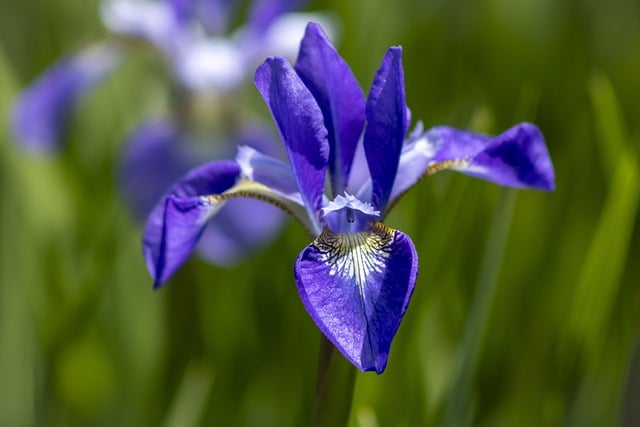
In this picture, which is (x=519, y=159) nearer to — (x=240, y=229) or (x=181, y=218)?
(x=181, y=218)

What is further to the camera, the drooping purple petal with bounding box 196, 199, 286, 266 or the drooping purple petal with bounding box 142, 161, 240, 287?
the drooping purple petal with bounding box 196, 199, 286, 266

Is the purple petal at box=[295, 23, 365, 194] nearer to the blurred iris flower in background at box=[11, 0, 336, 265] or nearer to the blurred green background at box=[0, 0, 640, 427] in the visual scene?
the blurred green background at box=[0, 0, 640, 427]

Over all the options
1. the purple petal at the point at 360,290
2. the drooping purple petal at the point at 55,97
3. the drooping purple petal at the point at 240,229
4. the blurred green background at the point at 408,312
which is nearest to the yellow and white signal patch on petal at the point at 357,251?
the purple petal at the point at 360,290

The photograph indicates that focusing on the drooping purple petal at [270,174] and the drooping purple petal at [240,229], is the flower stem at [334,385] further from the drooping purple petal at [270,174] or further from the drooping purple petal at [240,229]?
the drooping purple petal at [240,229]

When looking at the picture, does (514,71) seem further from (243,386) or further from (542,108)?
(243,386)

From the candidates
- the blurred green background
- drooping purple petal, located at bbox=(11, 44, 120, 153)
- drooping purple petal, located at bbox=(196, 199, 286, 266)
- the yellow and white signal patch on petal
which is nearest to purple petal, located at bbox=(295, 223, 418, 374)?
the yellow and white signal patch on petal

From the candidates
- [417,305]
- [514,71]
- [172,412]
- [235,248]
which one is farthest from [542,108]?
[172,412]
